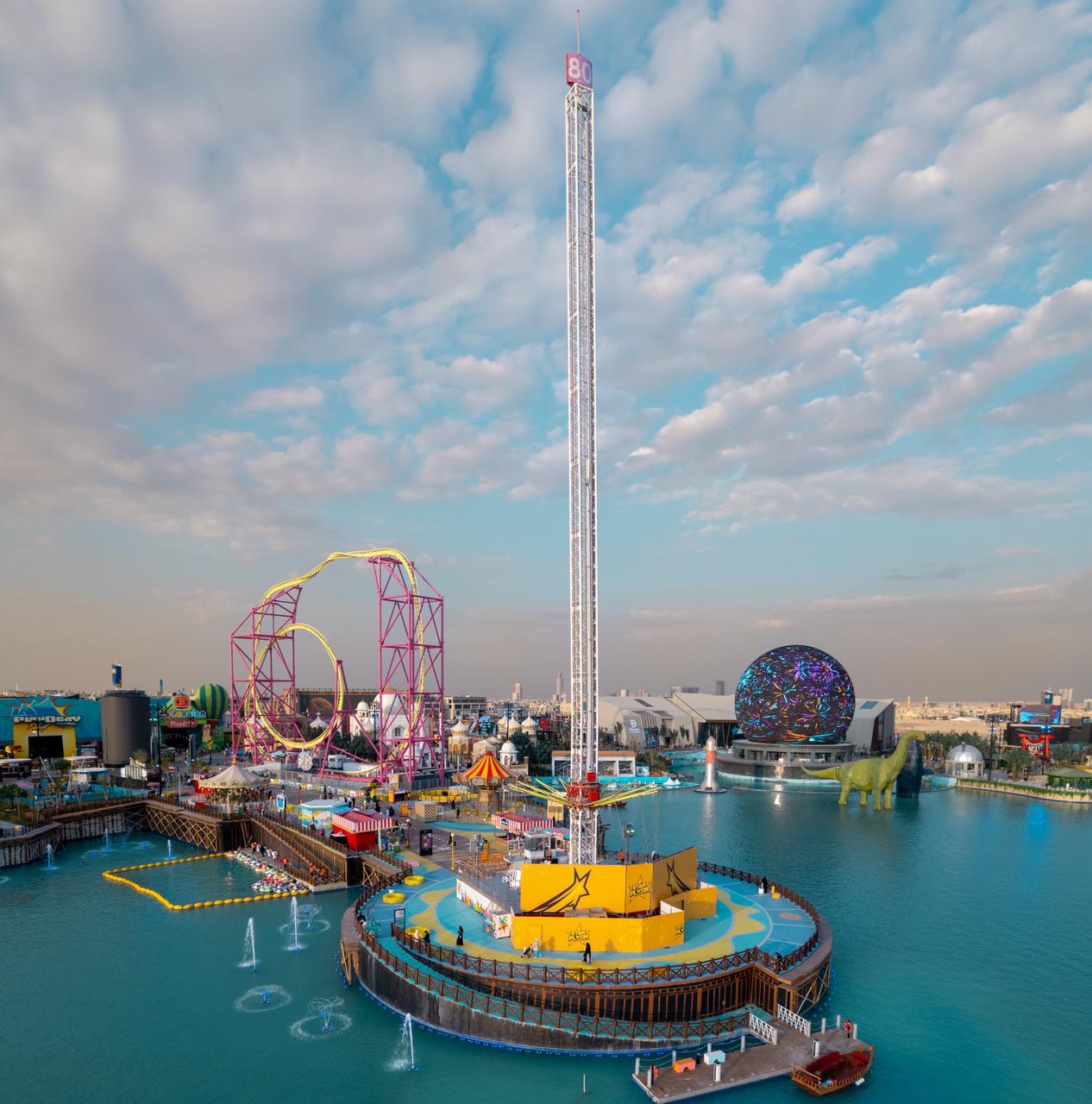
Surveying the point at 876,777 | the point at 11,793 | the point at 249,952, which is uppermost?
the point at 11,793

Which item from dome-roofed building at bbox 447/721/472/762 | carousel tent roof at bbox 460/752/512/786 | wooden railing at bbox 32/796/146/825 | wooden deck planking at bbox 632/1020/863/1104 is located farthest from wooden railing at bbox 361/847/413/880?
dome-roofed building at bbox 447/721/472/762

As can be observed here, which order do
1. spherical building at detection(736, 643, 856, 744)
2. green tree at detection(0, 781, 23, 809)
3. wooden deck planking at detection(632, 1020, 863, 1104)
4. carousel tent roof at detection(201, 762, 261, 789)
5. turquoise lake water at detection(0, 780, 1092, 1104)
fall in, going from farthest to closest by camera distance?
spherical building at detection(736, 643, 856, 744) < green tree at detection(0, 781, 23, 809) < carousel tent roof at detection(201, 762, 261, 789) < turquoise lake water at detection(0, 780, 1092, 1104) < wooden deck planking at detection(632, 1020, 863, 1104)

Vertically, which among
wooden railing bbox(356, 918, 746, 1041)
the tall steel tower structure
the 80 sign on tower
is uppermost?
the 80 sign on tower

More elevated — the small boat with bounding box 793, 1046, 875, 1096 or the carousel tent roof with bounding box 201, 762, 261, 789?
the carousel tent roof with bounding box 201, 762, 261, 789

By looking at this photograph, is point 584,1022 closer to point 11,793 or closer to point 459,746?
point 11,793

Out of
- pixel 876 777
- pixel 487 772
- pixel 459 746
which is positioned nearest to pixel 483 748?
pixel 459 746

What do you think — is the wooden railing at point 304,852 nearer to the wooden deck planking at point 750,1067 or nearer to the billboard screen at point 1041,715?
the wooden deck planking at point 750,1067

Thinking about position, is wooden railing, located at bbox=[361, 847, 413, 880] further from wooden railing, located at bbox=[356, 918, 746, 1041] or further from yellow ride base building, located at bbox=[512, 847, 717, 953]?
wooden railing, located at bbox=[356, 918, 746, 1041]
